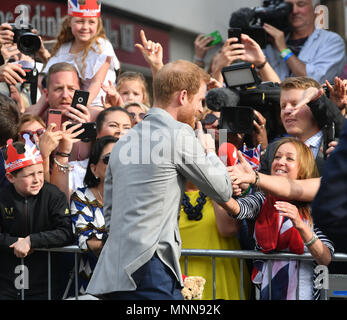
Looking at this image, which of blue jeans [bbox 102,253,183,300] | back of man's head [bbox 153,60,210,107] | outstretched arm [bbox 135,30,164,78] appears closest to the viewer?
blue jeans [bbox 102,253,183,300]

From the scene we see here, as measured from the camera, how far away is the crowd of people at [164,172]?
3.75m

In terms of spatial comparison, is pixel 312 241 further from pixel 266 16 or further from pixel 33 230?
pixel 266 16

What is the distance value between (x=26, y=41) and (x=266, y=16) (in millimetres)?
2059

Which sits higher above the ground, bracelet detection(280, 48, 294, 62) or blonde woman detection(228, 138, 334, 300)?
bracelet detection(280, 48, 294, 62)

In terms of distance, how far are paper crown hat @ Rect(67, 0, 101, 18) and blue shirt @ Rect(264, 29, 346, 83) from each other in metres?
1.53

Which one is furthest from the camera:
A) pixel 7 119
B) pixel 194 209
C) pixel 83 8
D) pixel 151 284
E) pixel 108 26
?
pixel 108 26

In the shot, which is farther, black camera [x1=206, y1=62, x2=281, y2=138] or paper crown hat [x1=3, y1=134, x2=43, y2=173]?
black camera [x1=206, y1=62, x2=281, y2=138]

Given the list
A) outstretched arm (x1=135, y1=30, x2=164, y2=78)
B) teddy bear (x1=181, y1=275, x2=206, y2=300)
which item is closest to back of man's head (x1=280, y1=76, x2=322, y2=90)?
outstretched arm (x1=135, y1=30, x2=164, y2=78)

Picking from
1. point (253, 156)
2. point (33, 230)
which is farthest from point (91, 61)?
point (253, 156)

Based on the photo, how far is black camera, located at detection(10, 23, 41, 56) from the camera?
605 cm

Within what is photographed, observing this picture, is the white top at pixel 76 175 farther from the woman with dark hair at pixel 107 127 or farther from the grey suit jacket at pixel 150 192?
the grey suit jacket at pixel 150 192

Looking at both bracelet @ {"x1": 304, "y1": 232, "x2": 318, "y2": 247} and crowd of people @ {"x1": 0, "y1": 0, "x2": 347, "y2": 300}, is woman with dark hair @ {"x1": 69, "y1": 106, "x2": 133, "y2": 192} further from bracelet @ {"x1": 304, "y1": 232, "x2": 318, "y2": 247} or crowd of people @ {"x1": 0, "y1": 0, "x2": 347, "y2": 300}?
bracelet @ {"x1": 304, "y1": 232, "x2": 318, "y2": 247}

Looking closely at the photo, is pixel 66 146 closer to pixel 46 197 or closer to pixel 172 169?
pixel 46 197

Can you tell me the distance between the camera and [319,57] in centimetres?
650
